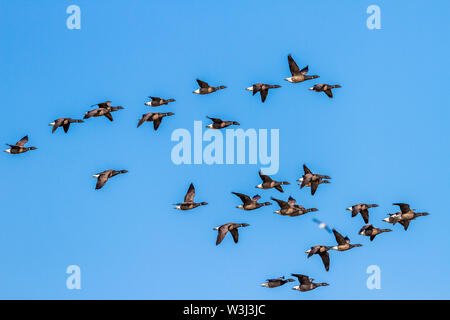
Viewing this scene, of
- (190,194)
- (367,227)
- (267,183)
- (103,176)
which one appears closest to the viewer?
(103,176)

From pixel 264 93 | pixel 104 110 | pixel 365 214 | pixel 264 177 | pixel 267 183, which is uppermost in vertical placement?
pixel 264 93

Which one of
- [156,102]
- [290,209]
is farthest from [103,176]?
[290,209]

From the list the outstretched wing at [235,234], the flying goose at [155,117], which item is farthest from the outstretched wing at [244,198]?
the flying goose at [155,117]

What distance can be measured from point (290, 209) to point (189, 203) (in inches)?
370

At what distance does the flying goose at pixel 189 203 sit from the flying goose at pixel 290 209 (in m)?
7.05

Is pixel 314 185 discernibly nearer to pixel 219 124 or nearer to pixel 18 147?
pixel 219 124

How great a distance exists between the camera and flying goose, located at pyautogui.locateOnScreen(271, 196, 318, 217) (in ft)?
287

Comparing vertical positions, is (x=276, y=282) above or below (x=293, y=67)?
below

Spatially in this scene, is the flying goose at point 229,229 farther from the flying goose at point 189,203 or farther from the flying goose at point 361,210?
the flying goose at point 361,210

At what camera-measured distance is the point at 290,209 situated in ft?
290

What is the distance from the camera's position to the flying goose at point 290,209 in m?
87.4
